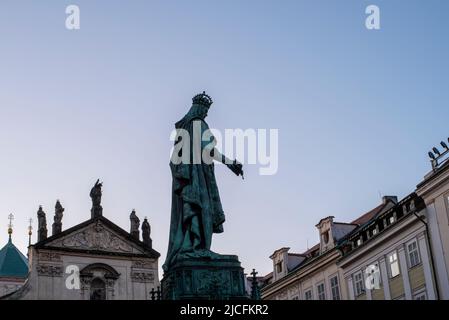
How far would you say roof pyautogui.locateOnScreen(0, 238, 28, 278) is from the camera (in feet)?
186

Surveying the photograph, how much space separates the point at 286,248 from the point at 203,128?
3142cm

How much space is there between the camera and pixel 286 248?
42125mm

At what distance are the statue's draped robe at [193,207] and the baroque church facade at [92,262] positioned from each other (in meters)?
32.2

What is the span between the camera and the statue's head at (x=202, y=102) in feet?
38.3

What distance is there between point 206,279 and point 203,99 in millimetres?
3190

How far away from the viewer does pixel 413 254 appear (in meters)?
29.6

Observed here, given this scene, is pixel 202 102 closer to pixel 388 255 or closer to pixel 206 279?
pixel 206 279

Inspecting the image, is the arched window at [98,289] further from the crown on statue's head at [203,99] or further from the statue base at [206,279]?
the statue base at [206,279]

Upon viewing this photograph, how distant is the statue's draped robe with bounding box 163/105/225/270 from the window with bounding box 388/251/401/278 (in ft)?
69.8

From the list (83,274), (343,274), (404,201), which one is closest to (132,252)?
(83,274)

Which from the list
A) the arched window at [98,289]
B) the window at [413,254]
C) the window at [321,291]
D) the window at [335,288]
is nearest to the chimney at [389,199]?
the window at [335,288]

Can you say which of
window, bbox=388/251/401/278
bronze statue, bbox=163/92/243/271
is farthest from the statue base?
window, bbox=388/251/401/278
